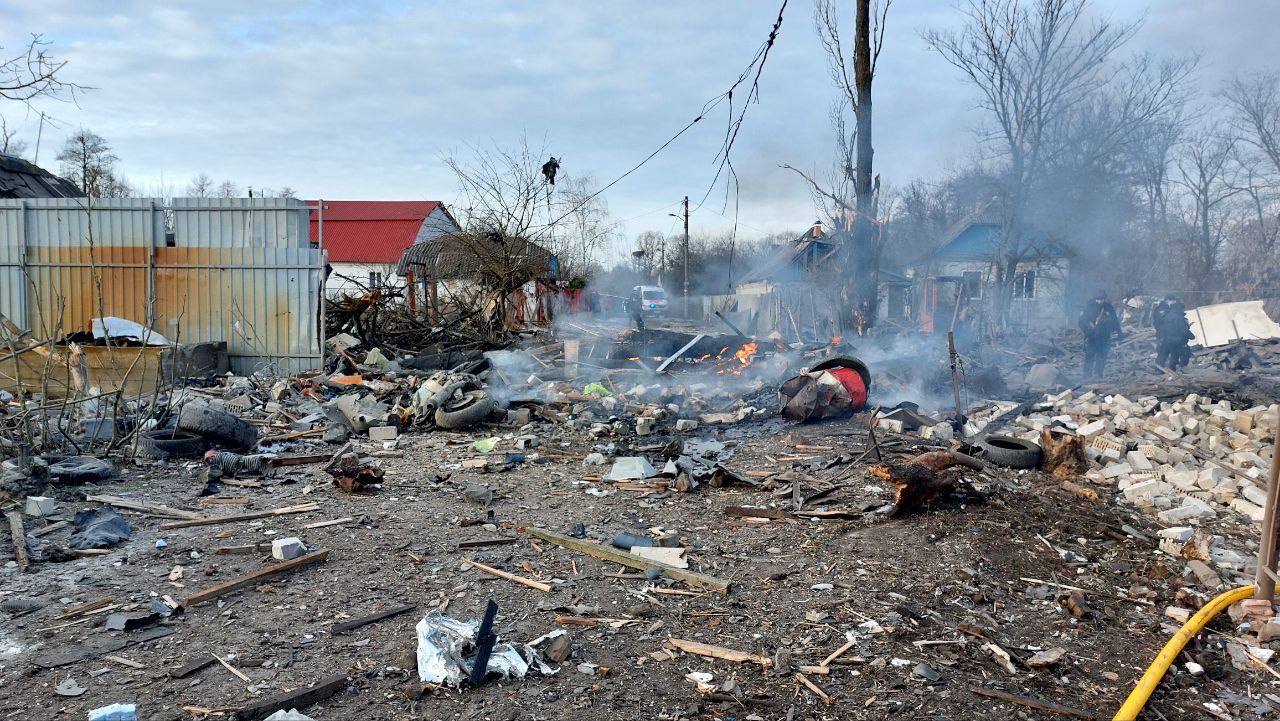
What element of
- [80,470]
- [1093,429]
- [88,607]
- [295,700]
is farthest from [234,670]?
[1093,429]

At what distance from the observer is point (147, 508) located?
18.2 feet

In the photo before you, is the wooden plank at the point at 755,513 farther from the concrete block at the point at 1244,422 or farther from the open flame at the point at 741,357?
the open flame at the point at 741,357

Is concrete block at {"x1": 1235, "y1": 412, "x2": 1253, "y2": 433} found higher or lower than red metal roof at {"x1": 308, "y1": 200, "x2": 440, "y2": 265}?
lower

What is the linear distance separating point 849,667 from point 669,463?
3778mm

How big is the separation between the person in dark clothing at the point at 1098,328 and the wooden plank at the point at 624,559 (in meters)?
12.8

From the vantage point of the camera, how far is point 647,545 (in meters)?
→ 5.04

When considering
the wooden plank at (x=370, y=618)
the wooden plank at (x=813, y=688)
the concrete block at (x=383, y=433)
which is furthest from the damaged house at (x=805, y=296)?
the wooden plank at (x=370, y=618)

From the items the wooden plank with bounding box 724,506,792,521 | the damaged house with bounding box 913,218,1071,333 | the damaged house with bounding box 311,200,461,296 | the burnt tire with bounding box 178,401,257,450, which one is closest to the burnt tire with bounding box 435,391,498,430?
the burnt tire with bounding box 178,401,257,450

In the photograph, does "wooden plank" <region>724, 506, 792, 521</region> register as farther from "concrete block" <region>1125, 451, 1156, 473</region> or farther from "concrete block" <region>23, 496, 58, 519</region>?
"concrete block" <region>23, 496, 58, 519</region>

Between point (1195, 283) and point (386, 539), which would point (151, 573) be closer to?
point (386, 539)

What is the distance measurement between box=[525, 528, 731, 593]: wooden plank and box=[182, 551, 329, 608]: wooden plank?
1527 millimetres

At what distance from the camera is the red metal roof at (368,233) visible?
32531 millimetres

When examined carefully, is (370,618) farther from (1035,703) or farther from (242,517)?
(1035,703)

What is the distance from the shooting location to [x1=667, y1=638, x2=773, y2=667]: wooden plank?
11.3 feet
